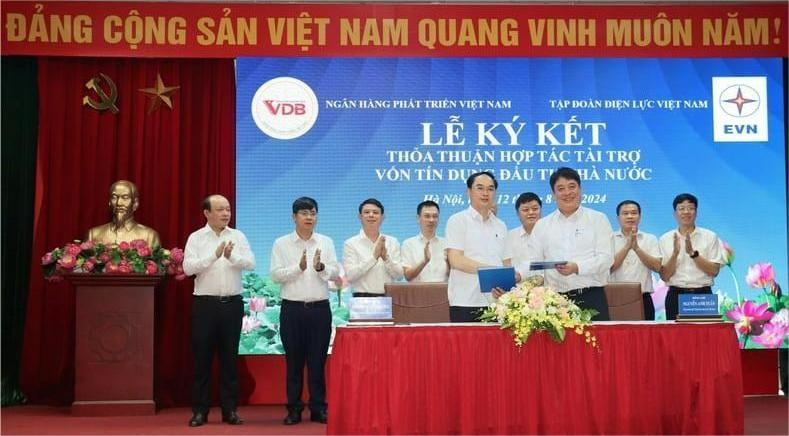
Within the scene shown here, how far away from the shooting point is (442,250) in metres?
7.10

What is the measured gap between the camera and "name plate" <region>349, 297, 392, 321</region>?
4.94m

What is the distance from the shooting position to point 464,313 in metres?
5.76

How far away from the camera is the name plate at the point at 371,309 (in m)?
4.94

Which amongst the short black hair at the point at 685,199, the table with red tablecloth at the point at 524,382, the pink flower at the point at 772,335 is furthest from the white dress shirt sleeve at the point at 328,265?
the pink flower at the point at 772,335

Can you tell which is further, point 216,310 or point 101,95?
point 101,95

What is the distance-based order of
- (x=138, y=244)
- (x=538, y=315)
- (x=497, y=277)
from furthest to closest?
(x=138, y=244) < (x=497, y=277) < (x=538, y=315)

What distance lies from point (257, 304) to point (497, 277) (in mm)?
2740

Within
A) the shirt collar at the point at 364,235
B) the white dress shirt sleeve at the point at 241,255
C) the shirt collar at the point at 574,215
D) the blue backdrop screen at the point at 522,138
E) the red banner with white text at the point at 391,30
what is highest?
the red banner with white text at the point at 391,30

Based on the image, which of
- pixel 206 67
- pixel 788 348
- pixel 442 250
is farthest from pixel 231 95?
pixel 788 348

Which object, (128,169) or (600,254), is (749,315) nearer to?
(600,254)

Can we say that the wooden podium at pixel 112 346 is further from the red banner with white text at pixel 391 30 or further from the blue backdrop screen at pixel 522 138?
the red banner with white text at pixel 391 30

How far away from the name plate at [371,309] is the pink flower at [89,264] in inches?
90.3

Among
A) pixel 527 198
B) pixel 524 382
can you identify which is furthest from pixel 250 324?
pixel 524 382

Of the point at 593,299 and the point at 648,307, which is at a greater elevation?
the point at 593,299
